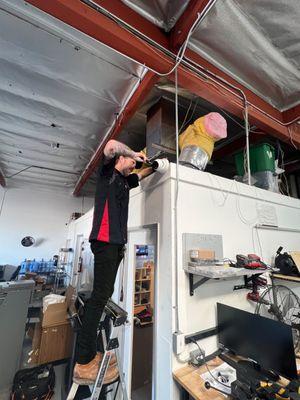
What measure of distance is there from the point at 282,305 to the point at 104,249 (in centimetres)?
169

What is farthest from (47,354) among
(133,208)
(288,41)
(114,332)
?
(288,41)

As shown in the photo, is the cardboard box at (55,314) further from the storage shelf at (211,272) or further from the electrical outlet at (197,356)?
the storage shelf at (211,272)

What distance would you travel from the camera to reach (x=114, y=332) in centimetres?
130

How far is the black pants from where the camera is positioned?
117 cm

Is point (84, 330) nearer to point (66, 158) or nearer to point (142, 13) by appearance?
point (142, 13)

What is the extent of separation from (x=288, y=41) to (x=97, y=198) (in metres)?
1.74

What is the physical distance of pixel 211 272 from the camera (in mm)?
1136

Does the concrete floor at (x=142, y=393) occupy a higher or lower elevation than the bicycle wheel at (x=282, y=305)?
lower

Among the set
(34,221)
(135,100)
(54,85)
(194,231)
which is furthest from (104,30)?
(34,221)

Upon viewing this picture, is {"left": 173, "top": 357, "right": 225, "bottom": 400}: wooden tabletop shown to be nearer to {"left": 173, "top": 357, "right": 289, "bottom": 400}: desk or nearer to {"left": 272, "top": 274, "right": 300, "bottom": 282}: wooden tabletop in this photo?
{"left": 173, "top": 357, "right": 289, "bottom": 400}: desk

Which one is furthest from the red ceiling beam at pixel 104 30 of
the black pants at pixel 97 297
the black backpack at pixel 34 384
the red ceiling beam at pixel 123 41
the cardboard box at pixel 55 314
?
the cardboard box at pixel 55 314

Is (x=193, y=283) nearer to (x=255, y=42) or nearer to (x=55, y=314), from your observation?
(x=255, y=42)

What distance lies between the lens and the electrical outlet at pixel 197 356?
49.6 inches

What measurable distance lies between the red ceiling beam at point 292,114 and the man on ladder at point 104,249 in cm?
182
